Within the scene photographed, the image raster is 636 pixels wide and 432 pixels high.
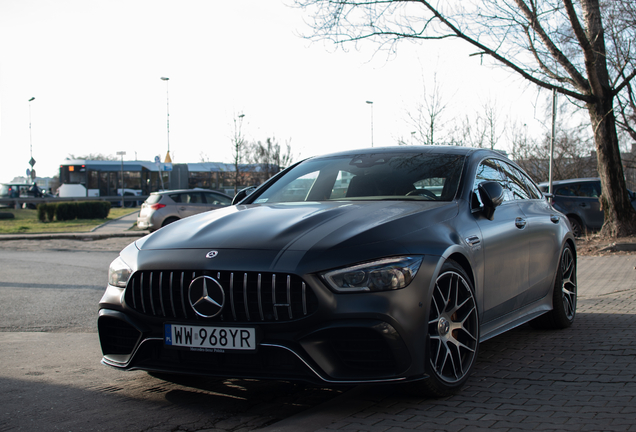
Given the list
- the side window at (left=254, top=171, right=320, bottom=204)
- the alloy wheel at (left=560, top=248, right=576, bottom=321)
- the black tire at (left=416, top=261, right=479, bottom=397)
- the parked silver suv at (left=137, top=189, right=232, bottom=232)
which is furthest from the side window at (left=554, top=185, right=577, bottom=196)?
the black tire at (left=416, top=261, right=479, bottom=397)

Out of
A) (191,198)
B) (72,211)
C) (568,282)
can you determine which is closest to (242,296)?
(568,282)

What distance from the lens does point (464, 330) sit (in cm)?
381

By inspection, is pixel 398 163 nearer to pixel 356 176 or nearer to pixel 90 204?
pixel 356 176

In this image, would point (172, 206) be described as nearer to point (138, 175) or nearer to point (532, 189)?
point (532, 189)

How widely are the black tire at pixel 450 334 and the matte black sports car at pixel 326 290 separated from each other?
0.03ft

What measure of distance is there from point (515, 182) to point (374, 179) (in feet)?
5.10

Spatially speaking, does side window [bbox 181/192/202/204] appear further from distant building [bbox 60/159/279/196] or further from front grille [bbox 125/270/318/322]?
distant building [bbox 60/159/279/196]

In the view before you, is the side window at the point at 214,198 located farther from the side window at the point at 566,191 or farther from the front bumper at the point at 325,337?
the front bumper at the point at 325,337

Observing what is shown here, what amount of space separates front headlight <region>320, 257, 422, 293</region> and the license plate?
0.49 metres

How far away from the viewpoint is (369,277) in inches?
126

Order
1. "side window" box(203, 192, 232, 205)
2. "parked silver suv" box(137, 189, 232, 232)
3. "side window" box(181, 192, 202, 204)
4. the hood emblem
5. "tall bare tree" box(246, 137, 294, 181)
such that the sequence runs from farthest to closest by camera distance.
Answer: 1. "tall bare tree" box(246, 137, 294, 181)
2. "side window" box(203, 192, 232, 205)
3. "side window" box(181, 192, 202, 204)
4. "parked silver suv" box(137, 189, 232, 232)
5. the hood emblem

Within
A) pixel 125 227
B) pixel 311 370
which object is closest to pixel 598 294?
pixel 311 370

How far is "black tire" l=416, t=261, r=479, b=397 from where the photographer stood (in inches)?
137

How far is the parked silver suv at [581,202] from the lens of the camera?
15422 mm
